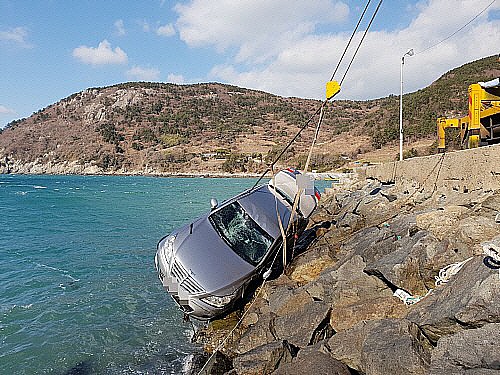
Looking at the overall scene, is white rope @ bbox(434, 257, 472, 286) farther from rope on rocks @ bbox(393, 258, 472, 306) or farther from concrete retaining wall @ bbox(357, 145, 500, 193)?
concrete retaining wall @ bbox(357, 145, 500, 193)

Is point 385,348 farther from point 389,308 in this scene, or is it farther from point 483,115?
point 483,115

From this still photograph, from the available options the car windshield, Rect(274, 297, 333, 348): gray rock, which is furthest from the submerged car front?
→ Rect(274, 297, 333, 348): gray rock

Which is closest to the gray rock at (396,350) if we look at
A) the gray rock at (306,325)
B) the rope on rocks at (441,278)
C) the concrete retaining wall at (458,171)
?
the rope on rocks at (441,278)

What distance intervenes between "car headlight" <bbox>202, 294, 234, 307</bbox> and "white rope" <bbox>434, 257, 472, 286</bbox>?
149 inches

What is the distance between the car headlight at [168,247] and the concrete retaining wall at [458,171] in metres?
6.88

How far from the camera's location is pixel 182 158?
123125 mm

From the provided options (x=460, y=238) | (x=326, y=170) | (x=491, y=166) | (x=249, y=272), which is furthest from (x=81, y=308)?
(x=326, y=170)

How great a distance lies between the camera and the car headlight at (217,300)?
8031 millimetres

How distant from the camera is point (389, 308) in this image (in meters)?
5.95

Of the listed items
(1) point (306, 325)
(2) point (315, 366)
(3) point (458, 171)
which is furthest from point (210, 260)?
(3) point (458, 171)

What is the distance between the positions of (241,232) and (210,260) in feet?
4.09

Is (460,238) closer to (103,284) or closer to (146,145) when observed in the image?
(103,284)

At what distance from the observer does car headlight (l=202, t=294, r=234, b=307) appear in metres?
8.03

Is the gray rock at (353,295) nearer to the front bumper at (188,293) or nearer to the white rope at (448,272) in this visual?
the white rope at (448,272)
